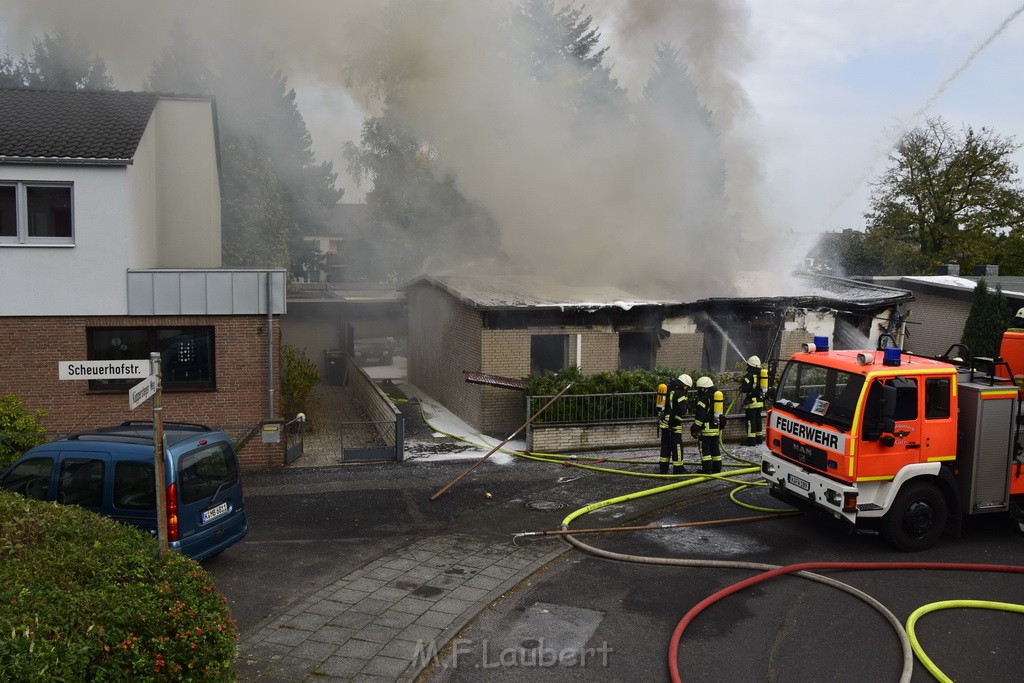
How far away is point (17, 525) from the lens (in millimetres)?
5656

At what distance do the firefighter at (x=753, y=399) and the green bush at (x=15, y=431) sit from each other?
1137 cm

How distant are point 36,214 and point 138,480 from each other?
6.73 meters

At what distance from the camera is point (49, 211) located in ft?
40.8

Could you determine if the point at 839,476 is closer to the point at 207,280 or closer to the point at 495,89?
the point at 207,280

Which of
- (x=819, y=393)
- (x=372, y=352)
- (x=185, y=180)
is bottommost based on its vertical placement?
(x=372, y=352)

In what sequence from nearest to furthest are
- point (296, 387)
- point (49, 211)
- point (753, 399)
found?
point (49, 211), point (753, 399), point (296, 387)

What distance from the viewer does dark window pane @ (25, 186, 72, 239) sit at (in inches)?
486

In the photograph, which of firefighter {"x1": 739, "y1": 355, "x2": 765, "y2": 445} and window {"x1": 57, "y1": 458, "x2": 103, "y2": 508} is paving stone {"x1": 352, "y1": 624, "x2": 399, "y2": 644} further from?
firefighter {"x1": 739, "y1": 355, "x2": 765, "y2": 445}

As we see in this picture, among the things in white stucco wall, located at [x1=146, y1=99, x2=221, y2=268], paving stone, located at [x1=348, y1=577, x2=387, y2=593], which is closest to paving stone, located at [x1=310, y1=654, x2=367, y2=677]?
paving stone, located at [x1=348, y1=577, x2=387, y2=593]

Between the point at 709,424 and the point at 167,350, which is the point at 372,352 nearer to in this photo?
the point at 167,350

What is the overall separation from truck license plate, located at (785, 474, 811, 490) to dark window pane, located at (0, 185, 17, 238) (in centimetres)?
1175

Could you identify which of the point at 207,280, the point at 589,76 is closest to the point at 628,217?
the point at 589,76

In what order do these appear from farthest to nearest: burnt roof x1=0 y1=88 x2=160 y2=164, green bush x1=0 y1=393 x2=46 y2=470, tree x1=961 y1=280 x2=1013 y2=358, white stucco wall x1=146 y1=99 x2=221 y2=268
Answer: tree x1=961 y1=280 x2=1013 y2=358, white stucco wall x1=146 y1=99 x2=221 y2=268, burnt roof x1=0 y1=88 x2=160 y2=164, green bush x1=0 y1=393 x2=46 y2=470

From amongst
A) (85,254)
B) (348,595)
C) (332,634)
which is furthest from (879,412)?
(85,254)
